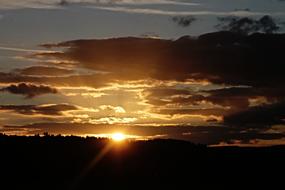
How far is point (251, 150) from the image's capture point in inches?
4203

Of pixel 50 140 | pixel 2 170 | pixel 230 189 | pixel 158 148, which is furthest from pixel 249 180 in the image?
pixel 2 170

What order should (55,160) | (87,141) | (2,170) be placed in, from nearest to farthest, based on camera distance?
(2,170), (55,160), (87,141)

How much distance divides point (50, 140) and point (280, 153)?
103 ft

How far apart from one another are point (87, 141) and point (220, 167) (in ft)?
55.8

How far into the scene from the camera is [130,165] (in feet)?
309

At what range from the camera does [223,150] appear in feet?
348

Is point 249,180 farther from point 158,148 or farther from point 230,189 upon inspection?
point 158,148

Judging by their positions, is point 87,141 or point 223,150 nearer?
point 87,141

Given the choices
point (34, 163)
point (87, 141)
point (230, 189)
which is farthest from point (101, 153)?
point (230, 189)

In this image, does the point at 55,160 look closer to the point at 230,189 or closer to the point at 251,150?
the point at 230,189

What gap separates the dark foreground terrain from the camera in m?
87.9

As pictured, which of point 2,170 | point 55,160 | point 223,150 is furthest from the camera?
point 223,150

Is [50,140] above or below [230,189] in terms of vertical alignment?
above

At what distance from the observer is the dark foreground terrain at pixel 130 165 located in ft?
288
